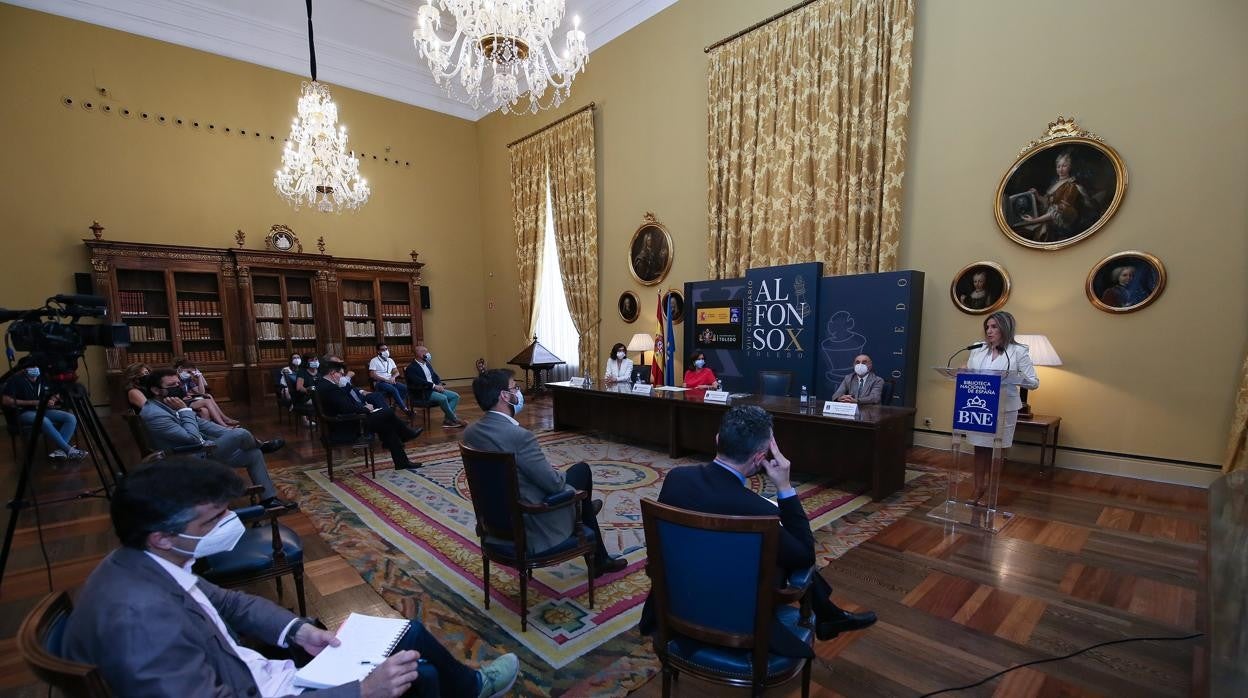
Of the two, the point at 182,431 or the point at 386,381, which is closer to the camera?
the point at 182,431

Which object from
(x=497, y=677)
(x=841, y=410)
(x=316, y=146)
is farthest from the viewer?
(x=316, y=146)

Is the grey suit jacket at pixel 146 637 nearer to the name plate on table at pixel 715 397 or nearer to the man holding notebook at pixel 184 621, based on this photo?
the man holding notebook at pixel 184 621

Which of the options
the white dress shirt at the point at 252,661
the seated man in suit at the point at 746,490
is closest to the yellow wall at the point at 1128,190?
the seated man in suit at the point at 746,490

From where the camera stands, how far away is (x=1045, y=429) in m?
4.45

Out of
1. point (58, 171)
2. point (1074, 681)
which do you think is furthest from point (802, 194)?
point (58, 171)

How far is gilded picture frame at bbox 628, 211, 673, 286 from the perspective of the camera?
8008 mm

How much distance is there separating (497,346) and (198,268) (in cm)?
550

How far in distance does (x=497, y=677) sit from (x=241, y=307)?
30.8ft

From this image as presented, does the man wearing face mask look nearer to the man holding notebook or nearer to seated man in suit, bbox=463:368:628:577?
seated man in suit, bbox=463:368:628:577

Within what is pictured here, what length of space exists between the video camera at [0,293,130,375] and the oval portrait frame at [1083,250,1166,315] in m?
6.97

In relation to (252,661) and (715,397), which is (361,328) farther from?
(252,661)

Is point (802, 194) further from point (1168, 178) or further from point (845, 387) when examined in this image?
point (1168, 178)

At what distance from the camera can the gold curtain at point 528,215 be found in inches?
396

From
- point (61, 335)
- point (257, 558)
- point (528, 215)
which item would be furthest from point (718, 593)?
point (528, 215)
